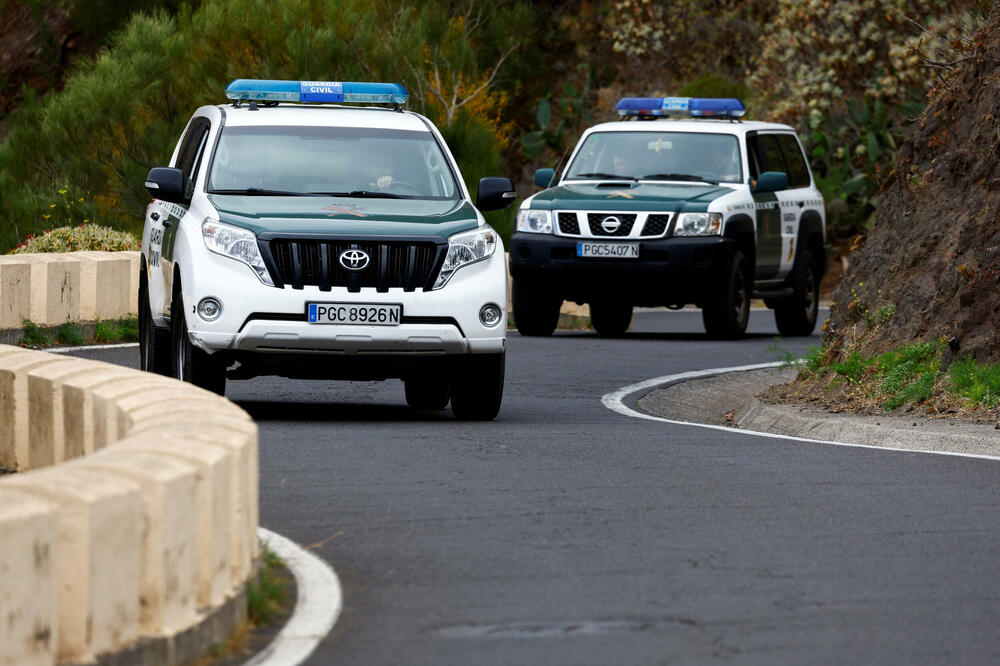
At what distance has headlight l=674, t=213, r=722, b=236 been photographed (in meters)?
21.9

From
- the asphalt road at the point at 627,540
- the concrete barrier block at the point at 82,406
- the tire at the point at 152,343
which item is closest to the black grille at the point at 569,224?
the tire at the point at 152,343

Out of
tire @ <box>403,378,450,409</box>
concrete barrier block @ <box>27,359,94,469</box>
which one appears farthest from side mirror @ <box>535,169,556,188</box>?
concrete barrier block @ <box>27,359,94,469</box>

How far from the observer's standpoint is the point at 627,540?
29.4 feet

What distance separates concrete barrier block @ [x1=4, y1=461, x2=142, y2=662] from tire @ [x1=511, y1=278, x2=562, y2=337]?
1629 centimetres

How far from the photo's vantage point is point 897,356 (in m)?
15.2

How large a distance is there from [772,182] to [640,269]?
1.73m

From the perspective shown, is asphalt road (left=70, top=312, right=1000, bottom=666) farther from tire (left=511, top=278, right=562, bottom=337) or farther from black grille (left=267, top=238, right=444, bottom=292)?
tire (left=511, top=278, right=562, bottom=337)

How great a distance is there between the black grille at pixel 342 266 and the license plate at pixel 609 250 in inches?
344

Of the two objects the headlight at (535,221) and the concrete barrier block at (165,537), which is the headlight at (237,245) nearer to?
the concrete barrier block at (165,537)

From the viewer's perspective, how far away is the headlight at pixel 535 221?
2228 centimetres

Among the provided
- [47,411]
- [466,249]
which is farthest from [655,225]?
[47,411]

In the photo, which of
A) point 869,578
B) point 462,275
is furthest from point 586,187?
point 869,578

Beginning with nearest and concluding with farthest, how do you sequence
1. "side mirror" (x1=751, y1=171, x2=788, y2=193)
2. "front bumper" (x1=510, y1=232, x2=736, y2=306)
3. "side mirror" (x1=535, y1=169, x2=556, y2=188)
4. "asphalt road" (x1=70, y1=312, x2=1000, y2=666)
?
"asphalt road" (x1=70, y1=312, x2=1000, y2=666), "front bumper" (x1=510, y1=232, x2=736, y2=306), "side mirror" (x1=751, y1=171, x2=788, y2=193), "side mirror" (x1=535, y1=169, x2=556, y2=188)

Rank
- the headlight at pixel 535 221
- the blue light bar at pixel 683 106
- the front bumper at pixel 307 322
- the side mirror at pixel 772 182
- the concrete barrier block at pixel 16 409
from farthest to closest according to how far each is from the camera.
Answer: the blue light bar at pixel 683 106, the side mirror at pixel 772 182, the headlight at pixel 535 221, the front bumper at pixel 307 322, the concrete barrier block at pixel 16 409
